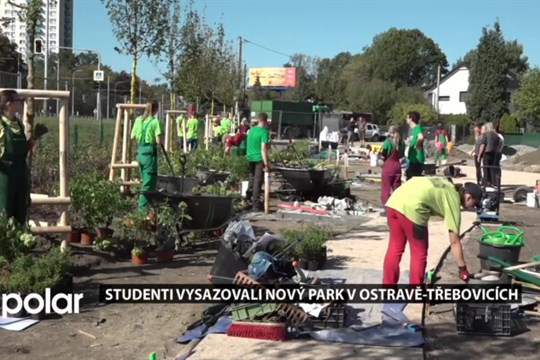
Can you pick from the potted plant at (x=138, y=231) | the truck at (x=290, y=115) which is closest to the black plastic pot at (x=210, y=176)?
the potted plant at (x=138, y=231)

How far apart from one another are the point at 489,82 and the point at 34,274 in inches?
2213

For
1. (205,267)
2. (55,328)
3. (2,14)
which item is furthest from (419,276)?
(2,14)

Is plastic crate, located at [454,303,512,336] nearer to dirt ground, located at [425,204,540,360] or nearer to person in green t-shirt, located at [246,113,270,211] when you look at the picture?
dirt ground, located at [425,204,540,360]

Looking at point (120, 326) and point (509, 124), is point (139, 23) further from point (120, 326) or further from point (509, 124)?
point (509, 124)

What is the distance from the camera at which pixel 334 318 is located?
5.67 m

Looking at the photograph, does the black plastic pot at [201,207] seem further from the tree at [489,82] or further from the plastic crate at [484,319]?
the tree at [489,82]

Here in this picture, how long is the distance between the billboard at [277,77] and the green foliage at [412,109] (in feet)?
86.8

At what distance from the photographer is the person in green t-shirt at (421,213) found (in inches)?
221

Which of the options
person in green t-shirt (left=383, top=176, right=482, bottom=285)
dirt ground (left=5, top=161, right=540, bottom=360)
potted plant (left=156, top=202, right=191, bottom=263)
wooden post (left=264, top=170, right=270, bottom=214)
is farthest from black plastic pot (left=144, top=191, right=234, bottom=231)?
wooden post (left=264, top=170, right=270, bottom=214)

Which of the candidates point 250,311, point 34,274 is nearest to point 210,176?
point 34,274

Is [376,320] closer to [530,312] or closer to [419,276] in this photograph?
[419,276]

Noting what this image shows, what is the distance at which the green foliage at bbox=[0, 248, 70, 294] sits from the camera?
5773 mm

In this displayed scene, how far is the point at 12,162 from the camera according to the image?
6992mm

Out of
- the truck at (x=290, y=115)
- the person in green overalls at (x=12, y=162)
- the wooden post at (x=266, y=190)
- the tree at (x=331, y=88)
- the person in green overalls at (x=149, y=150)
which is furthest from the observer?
the tree at (x=331, y=88)
